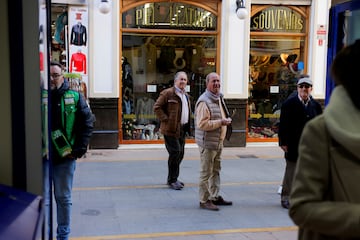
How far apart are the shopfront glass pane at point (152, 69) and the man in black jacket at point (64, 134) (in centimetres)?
627

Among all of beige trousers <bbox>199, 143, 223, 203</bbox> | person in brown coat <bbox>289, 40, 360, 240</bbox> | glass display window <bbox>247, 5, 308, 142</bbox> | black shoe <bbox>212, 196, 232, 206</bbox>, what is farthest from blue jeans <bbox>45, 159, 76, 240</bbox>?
glass display window <bbox>247, 5, 308, 142</bbox>

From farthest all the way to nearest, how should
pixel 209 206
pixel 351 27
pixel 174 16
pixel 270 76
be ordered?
1. pixel 270 76
2. pixel 174 16
3. pixel 209 206
4. pixel 351 27

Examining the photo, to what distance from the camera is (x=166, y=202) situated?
5.96 m

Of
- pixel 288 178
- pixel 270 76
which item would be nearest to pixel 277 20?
pixel 270 76

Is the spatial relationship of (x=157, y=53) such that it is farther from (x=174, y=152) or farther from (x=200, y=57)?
(x=174, y=152)

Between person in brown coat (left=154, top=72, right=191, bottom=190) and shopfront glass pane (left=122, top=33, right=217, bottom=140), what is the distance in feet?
12.3

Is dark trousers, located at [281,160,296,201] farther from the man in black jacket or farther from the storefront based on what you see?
the storefront

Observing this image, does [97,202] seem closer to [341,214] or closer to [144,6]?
[341,214]

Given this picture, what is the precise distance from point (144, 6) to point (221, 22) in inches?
70.1

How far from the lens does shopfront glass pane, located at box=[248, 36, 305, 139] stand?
1081 cm

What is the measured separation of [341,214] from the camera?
1.51 metres

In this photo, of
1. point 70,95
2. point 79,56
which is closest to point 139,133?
point 79,56

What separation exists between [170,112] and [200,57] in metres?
4.27

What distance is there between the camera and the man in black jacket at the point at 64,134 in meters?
3.81
